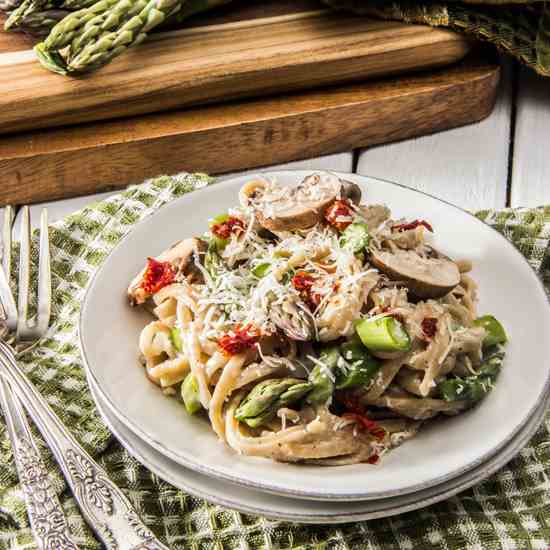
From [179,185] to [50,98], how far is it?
0.86 metres

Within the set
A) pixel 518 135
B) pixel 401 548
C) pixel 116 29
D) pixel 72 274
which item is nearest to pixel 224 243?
pixel 72 274

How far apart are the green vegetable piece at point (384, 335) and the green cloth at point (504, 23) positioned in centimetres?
259

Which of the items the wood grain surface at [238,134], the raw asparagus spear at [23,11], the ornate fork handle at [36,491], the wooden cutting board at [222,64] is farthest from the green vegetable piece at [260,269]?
the raw asparagus spear at [23,11]

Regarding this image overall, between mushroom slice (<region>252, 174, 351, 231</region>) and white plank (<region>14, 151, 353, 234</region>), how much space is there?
52.6 inches

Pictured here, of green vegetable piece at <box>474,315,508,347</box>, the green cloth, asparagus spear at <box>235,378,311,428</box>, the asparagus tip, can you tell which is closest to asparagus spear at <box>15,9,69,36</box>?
the asparagus tip

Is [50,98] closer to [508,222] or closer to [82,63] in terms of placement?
[82,63]

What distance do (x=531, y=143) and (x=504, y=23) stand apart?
66cm

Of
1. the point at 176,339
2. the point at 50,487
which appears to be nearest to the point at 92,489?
the point at 50,487

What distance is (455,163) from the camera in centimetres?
471

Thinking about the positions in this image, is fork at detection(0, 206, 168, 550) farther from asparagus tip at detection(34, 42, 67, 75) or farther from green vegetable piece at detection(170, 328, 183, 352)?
asparagus tip at detection(34, 42, 67, 75)

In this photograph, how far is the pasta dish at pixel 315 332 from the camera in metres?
Answer: 2.79

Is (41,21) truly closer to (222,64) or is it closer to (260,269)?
(222,64)

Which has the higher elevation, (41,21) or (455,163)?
(41,21)

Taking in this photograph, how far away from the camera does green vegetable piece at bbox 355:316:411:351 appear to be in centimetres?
277
